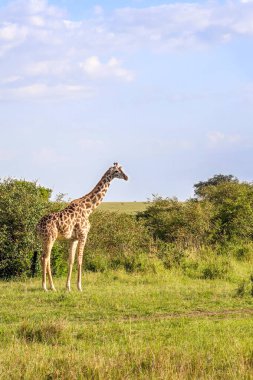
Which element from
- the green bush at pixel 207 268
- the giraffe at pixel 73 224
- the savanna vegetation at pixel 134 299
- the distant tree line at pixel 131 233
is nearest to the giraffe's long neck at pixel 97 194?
the giraffe at pixel 73 224

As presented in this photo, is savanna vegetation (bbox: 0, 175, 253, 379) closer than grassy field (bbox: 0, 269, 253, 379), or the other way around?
grassy field (bbox: 0, 269, 253, 379)

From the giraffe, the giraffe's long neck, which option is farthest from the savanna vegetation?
the giraffe's long neck

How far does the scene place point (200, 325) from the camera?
11547 millimetres

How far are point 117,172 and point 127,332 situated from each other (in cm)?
657

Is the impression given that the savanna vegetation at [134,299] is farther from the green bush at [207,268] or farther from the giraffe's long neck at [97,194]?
the giraffe's long neck at [97,194]

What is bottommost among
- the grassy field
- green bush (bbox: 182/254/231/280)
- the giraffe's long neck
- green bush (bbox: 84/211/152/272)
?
the grassy field

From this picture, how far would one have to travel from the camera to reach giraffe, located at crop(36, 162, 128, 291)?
16.1 m

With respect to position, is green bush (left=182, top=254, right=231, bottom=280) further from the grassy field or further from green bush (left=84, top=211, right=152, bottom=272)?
the grassy field

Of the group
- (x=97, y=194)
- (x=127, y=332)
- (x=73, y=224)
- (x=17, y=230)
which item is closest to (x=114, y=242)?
(x=17, y=230)

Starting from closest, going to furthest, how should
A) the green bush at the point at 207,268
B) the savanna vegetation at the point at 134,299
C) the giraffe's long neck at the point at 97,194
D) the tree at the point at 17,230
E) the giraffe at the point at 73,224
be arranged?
the savanna vegetation at the point at 134,299 < the giraffe at the point at 73,224 < the giraffe's long neck at the point at 97,194 < the green bush at the point at 207,268 < the tree at the point at 17,230

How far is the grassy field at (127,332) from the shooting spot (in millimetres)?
8656

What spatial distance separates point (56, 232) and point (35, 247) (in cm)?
375

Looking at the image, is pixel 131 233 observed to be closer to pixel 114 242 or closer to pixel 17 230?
pixel 114 242

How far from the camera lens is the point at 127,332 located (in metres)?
10.9
